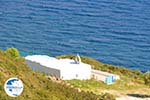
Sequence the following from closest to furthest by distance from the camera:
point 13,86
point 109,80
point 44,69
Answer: point 13,86, point 109,80, point 44,69

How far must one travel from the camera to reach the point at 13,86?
Result: 2667 centimetres

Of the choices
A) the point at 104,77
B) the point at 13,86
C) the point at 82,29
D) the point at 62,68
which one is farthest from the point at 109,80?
the point at 82,29

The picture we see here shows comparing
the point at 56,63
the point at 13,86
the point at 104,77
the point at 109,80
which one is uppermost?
the point at 13,86

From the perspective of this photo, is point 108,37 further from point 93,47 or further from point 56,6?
point 56,6

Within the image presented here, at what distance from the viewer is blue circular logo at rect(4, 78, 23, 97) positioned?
26312mm

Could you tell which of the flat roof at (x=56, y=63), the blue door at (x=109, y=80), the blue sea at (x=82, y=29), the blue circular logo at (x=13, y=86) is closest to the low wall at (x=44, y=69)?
the flat roof at (x=56, y=63)

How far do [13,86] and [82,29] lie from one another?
282 feet

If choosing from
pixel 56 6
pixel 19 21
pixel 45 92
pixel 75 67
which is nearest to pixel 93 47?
pixel 19 21

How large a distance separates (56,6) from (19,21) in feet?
48.8

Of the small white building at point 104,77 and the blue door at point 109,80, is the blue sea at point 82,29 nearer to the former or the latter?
the small white building at point 104,77

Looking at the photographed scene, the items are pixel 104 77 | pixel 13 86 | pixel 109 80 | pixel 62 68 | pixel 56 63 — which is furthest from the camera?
pixel 104 77

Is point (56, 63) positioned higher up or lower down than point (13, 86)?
lower down

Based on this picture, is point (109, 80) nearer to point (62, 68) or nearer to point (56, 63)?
point (62, 68)

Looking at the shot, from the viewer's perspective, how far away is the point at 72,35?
10644cm
